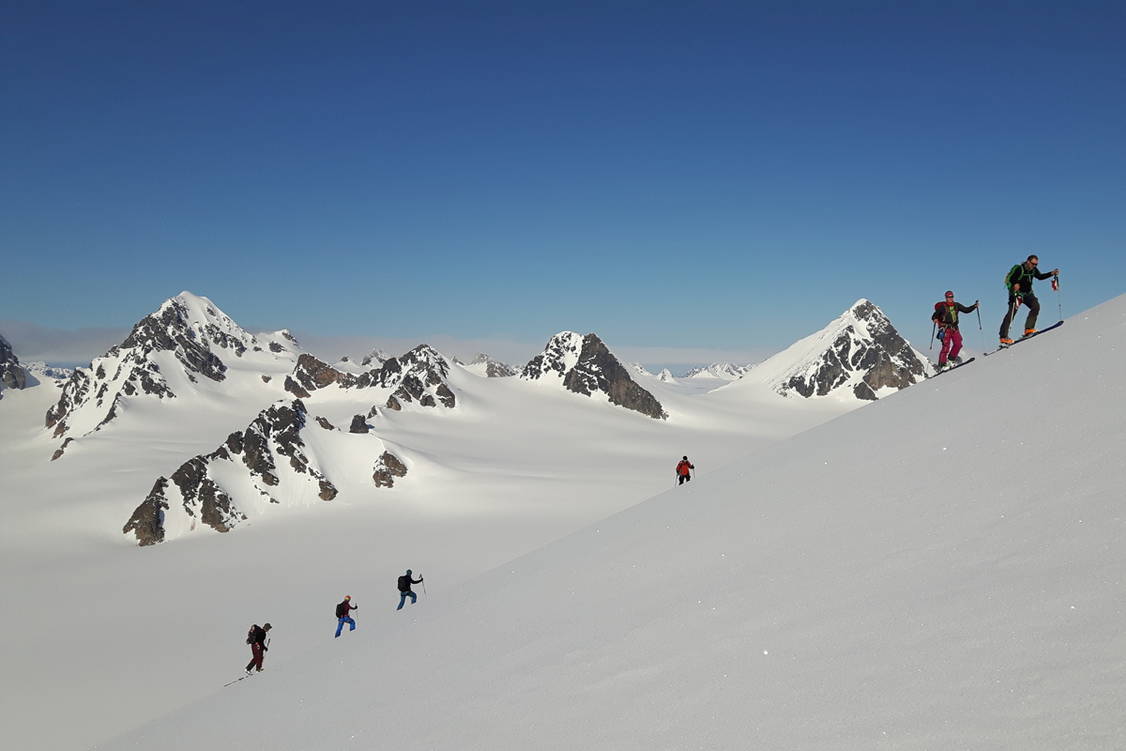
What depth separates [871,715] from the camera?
351cm

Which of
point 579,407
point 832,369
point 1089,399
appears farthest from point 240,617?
point 832,369

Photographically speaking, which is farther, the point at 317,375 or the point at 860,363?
the point at 860,363

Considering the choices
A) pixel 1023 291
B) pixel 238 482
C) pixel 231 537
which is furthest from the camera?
pixel 238 482

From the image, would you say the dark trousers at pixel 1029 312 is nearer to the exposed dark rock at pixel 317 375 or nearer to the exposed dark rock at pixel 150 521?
the exposed dark rock at pixel 150 521

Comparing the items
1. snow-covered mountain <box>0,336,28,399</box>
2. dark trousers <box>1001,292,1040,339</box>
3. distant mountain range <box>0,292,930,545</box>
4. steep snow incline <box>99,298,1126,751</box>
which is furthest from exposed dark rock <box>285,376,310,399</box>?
dark trousers <box>1001,292,1040,339</box>

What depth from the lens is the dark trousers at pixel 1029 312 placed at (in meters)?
12.0

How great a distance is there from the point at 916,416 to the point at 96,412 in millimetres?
137735

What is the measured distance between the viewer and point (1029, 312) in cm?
1229

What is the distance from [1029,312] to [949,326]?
151 centimetres

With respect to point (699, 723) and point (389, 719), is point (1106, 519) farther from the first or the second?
point (389, 719)

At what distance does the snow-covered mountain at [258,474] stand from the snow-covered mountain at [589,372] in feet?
Answer: 246

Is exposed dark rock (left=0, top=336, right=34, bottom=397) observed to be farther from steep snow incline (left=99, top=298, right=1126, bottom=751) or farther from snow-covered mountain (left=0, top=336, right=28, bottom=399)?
steep snow incline (left=99, top=298, right=1126, bottom=751)

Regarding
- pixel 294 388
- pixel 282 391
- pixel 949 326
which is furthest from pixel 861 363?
pixel 949 326

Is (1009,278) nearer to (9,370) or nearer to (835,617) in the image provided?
(835,617)
